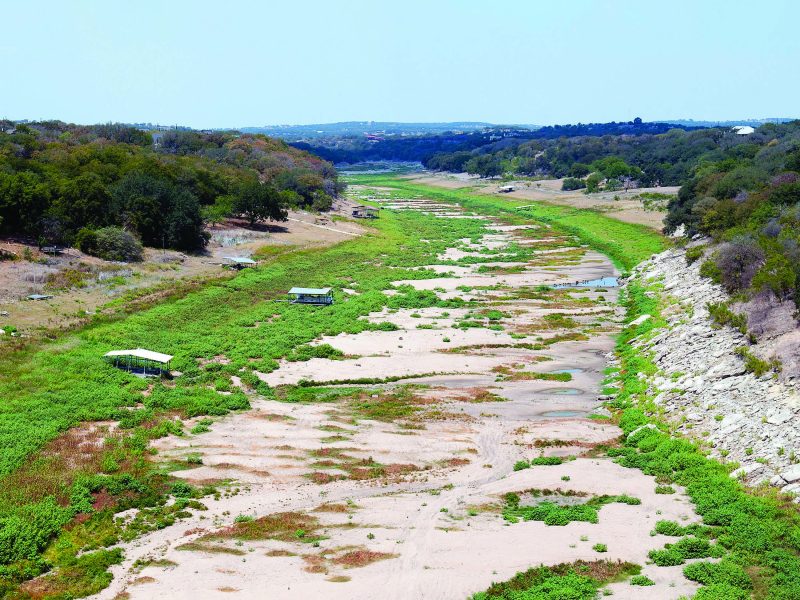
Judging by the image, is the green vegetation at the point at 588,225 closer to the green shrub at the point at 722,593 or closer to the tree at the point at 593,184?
the tree at the point at 593,184

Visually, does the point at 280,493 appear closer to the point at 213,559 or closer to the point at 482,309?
the point at 213,559

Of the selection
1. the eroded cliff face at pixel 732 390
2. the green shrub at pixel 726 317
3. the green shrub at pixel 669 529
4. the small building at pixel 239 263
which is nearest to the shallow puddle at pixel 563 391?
the eroded cliff face at pixel 732 390

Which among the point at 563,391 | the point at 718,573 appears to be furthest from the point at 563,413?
the point at 718,573

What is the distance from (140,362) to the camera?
1773 inches

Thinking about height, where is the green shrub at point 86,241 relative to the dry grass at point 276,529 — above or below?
above

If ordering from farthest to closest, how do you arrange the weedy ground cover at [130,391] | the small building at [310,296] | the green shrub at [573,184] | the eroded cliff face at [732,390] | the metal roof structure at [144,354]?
1. the green shrub at [573,184]
2. the small building at [310,296]
3. the metal roof structure at [144,354]
4. the eroded cliff face at [732,390]
5. the weedy ground cover at [130,391]

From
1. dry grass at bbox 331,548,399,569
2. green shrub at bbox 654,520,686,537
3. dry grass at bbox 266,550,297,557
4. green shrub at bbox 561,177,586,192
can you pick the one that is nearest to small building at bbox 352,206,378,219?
green shrub at bbox 561,177,586,192

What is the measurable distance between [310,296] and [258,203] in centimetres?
3820

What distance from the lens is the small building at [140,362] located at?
44688 millimetres

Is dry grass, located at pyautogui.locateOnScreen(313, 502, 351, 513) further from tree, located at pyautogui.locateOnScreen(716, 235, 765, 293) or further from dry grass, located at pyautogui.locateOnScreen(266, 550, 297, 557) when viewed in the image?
tree, located at pyautogui.locateOnScreen(716, 235, 765, 293)

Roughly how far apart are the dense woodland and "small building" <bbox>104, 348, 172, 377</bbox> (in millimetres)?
29901

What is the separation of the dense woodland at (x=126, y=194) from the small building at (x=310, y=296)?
20.0m

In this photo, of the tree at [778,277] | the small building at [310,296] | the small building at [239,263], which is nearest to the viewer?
the tree at [778,277]

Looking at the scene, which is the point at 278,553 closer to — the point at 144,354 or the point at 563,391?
the point at 144,354
